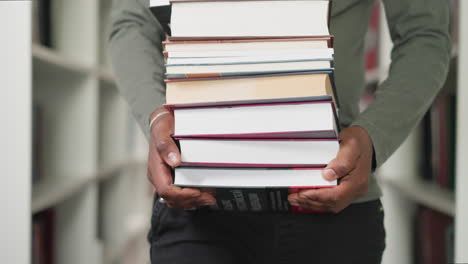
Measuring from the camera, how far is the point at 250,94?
54cm

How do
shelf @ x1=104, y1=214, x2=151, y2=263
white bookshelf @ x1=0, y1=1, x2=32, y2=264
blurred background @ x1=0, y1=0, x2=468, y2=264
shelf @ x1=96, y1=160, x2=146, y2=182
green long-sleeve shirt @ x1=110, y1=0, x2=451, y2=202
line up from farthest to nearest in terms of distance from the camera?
shelf @ x1=104, y1=214, x2=151, y2=263 < shelf @ x1=96, y1=160, x2=146, y2=182 < blurred background @ x1=0, y1=0, x2=468, y2=264 < white bookshelf @ x1=0, y1=1, x2=32, y2=264 < green long-sleeve shirt @ x1=110, y1=0, x2=451, y2=202

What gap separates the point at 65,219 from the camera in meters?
1.54

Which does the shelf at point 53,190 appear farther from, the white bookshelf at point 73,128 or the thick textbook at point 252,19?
the thick textbook at point 252,19

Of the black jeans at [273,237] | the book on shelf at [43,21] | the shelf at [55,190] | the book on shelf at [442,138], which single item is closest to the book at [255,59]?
the black jeans at [273,237]

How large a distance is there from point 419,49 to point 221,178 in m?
0.36

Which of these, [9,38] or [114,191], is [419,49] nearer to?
[9,38]

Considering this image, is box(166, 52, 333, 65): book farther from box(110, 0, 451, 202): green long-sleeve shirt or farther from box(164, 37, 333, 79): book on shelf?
box(110, 0, 451, 202): green long-sleeve shirt

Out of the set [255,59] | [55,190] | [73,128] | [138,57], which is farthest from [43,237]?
[255,59]

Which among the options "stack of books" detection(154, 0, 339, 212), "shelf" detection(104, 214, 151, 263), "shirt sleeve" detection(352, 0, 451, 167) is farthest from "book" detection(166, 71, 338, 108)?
"shelf" detection(104, 214, 151, 263)

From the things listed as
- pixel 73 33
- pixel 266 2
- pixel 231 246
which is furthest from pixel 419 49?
pixel 73 33

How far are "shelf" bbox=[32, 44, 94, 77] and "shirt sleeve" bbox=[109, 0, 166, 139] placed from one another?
384 mm

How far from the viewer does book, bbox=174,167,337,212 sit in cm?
53

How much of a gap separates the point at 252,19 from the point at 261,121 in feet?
0.40

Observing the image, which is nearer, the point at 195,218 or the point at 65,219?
the point at 195,218
